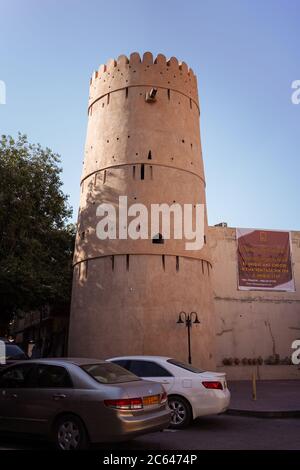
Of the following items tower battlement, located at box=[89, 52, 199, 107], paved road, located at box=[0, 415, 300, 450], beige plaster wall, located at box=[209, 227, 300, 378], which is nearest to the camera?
paved road, located at box=[0, 415, 300, 450]

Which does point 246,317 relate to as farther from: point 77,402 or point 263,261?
point 77,402

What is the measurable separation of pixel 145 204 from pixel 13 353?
9049mm

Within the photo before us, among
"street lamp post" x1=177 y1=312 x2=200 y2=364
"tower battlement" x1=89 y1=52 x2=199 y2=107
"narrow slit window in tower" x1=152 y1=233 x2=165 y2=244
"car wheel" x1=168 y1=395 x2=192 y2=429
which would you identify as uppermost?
"tower battlement" x1=89 y1=52 x2=199 y2=107

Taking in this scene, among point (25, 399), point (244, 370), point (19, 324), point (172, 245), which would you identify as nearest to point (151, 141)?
point (172, 245)

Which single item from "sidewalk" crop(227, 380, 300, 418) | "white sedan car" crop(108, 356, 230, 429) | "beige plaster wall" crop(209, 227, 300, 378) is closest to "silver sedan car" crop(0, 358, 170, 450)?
"white sedan car" crop(108, 356, 230, 429)

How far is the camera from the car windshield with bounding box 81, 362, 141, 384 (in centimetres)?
711

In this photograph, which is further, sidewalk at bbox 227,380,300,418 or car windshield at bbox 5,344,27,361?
car windshield at bbox 5,344,27,361

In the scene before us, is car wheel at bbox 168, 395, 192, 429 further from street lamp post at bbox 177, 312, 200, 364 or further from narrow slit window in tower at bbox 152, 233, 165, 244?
narrow slit window in tower at bbox 152, 233, 165, 244

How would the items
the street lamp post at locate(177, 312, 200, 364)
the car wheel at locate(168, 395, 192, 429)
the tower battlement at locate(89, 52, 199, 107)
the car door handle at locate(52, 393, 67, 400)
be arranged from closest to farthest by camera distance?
the car door handle at locate(52, 393, 67, 400) < the car wheel at locate(168, 395, 192, 429) < the street lamp post at locate(177, 312, 200, 364) < the tower battlement at locate(89, 52, 199, 107)

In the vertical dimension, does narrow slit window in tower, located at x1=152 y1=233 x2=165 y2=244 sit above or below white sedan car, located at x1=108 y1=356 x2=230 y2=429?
above

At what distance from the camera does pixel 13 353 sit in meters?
13.4

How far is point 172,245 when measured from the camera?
19672 millimetres

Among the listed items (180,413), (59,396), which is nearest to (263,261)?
(180,413)
